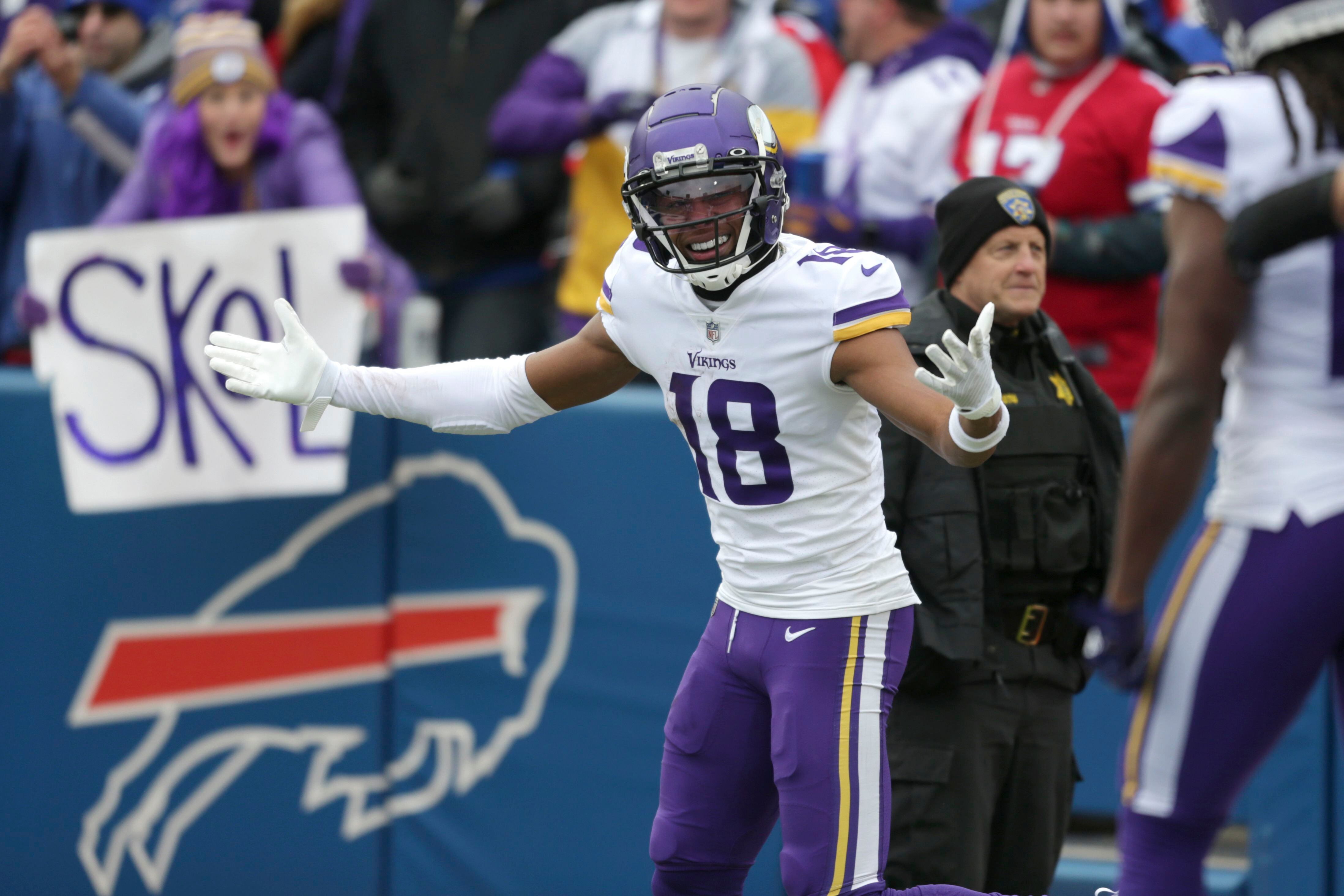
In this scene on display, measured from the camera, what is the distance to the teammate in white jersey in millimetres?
3133

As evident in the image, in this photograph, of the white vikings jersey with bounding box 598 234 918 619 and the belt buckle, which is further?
the belt buckle

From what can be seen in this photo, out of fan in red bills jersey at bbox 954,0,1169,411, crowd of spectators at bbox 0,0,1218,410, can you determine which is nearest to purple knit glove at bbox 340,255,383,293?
crowd of spectators at bbox 0,0,1218,410

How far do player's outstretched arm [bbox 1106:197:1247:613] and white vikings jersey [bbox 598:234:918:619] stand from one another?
0.53 metres

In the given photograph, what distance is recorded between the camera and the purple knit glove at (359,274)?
509cm

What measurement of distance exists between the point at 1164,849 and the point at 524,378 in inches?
62.0

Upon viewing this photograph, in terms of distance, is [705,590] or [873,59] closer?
[705,590]

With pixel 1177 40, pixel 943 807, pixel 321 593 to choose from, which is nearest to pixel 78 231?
pixel 321 593

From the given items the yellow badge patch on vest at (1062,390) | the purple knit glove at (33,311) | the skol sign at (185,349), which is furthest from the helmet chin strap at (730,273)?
the purple knit glove at (33,311)

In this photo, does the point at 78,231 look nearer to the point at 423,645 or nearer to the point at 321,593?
the point at 321,593

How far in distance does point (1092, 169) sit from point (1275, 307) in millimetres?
2378

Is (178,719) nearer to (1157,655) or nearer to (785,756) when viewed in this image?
(785,756)

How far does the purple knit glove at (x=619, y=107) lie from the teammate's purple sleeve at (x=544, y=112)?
0.27 ft

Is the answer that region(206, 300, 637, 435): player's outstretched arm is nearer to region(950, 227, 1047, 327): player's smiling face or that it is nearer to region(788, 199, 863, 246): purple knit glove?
region(950, 227, 1047, 327): player's smiling face

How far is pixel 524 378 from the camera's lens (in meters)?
3.50
